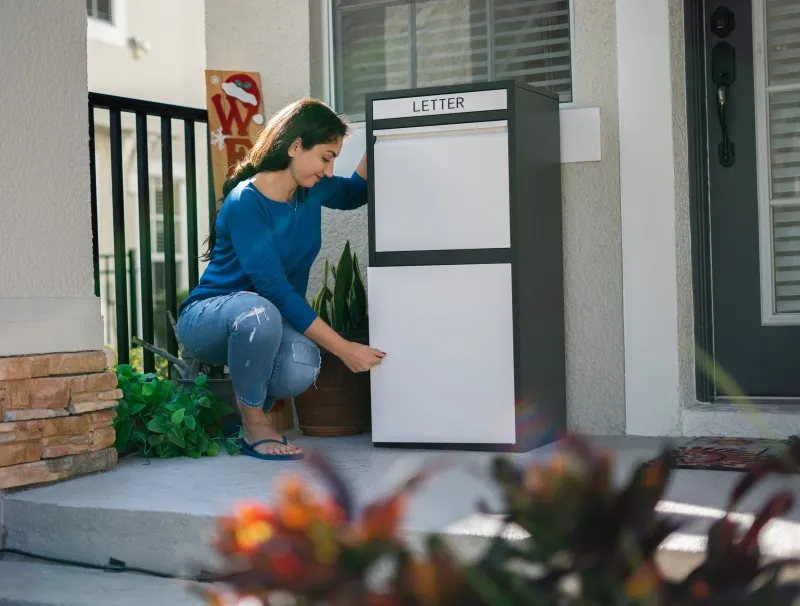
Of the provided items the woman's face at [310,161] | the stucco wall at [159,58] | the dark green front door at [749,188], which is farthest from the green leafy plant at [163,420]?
the stucco wall at [159,58]

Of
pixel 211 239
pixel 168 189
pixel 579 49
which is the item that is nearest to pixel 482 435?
pixel 211 239

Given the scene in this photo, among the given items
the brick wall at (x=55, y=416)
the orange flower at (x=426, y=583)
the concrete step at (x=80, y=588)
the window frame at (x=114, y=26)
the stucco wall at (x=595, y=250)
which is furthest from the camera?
the window frame at (x=114, y=26)

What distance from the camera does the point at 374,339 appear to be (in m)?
3.61

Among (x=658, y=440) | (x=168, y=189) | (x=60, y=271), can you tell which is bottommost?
(x=658, y=440)

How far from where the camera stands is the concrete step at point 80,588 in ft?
8.18

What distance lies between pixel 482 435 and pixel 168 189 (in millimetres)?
1707

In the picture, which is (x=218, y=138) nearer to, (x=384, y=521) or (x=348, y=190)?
(x=348, y=190)

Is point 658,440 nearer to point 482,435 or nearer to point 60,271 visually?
point 482,435

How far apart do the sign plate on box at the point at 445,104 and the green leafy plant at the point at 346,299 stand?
2.08 ft

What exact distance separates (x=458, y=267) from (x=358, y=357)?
43cm

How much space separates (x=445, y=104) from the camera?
3539mm

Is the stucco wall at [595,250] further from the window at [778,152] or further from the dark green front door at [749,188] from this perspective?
the window at [778,152]

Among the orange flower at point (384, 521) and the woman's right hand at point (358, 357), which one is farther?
the woman's right hand at point (358, 357)

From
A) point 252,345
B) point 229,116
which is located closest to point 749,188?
point 252,345
